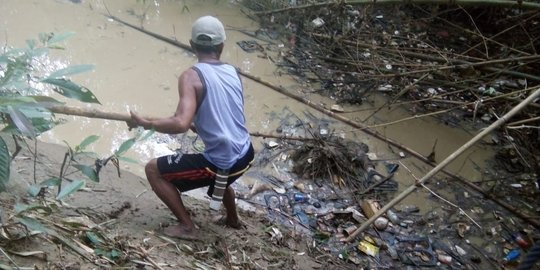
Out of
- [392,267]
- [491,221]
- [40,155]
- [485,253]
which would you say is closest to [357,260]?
[392,267]

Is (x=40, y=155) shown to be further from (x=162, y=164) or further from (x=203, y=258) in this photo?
(x=203, y=258)

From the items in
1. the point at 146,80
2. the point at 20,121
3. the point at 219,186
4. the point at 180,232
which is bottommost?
the point at 180,232

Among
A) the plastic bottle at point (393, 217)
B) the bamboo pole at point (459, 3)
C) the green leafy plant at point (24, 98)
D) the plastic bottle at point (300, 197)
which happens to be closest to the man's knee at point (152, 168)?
the green leafy plant at point (24, 98)

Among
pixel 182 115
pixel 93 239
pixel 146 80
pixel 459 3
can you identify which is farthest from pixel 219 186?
pixel 459 3

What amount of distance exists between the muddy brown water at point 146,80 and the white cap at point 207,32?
1.32 meters

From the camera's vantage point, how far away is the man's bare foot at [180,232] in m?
2.46

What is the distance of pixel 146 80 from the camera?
13.8 ft

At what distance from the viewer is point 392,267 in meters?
3.07

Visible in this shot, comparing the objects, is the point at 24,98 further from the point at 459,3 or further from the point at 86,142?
the point at 459,3

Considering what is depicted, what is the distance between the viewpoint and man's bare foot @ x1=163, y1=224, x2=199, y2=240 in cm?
246

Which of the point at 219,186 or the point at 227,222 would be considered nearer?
the point at 219,186

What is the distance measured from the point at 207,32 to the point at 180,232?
3.30ft

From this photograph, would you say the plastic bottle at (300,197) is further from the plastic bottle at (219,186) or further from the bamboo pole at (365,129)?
the plastic bottle at (219,186)

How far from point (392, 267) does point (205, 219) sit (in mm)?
1211
